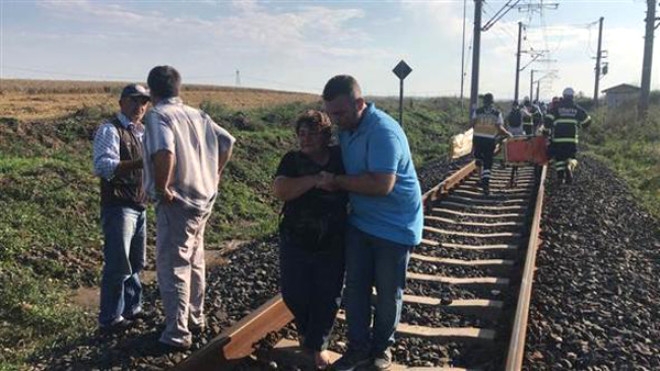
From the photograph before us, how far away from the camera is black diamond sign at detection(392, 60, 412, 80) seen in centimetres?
1542

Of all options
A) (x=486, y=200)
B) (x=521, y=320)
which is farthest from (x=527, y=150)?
(x=521, y=320)

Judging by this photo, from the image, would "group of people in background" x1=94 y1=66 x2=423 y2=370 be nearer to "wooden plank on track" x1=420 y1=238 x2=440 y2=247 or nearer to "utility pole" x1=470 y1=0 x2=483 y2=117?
"wooden plank on track" x1=420 y1=238 x2=440 y2=247

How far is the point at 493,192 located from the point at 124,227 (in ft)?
28.1

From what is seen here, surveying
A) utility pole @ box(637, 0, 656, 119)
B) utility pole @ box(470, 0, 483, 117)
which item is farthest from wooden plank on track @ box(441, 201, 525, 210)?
utility pole @ box(637, 0, 656, 119)

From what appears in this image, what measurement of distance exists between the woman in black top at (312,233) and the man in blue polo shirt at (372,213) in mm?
94

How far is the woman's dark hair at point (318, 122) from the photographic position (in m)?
3.85

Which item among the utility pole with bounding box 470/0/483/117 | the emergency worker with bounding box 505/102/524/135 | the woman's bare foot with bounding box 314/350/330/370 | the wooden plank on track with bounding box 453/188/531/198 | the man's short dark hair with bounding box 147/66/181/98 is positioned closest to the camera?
the woman's bare foot with bounding box 314/350/330/370

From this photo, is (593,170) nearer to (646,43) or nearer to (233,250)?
(233,250)

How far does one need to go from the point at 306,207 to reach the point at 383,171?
55 cm

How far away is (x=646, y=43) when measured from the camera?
2947cm

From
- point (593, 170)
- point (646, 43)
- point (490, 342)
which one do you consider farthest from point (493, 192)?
point (646, 43)

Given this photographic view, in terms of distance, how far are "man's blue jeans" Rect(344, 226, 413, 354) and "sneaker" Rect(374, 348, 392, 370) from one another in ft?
0.11

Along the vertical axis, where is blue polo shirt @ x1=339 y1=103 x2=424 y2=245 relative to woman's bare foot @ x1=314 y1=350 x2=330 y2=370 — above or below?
above

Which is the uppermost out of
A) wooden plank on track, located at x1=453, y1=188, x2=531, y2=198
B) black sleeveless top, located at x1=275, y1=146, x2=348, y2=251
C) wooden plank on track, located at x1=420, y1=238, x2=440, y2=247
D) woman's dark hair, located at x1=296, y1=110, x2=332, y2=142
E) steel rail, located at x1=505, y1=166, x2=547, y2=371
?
woman's dark hair, located at x1=296, y1=110, x2=332, y2=142
